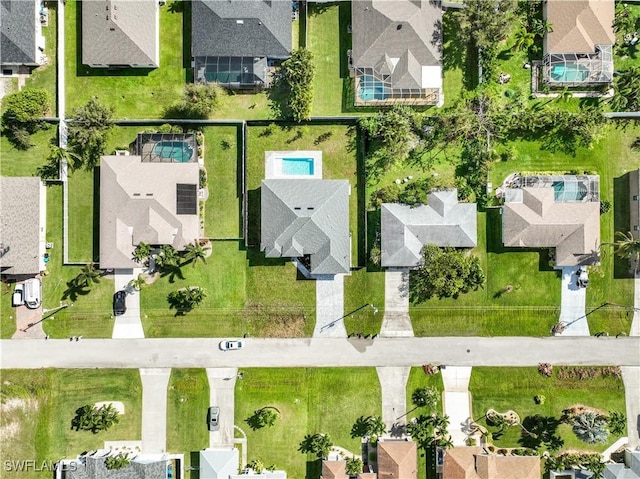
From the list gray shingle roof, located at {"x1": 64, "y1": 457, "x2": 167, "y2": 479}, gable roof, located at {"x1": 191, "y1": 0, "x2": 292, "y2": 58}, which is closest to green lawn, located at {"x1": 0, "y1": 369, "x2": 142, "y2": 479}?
gray shingle roof, located at {"x1": 64, "y1": 457, "x2": 167, "y2": 479}

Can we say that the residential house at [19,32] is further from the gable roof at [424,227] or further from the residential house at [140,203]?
the gable roof at [424,227]

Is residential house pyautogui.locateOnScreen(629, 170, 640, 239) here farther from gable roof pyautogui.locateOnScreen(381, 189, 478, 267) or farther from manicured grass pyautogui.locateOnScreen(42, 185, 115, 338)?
manicured grass pyautogui.locateOnScreen(42, 185, 115, 338)

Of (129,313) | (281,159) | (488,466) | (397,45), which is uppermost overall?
(397,45)

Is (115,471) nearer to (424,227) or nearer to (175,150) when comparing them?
(175,150)

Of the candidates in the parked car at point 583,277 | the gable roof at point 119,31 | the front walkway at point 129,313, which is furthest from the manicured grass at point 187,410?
the parked car at point 583,277

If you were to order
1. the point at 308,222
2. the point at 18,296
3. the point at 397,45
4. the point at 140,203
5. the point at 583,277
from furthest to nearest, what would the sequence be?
the point at 583,277 → the point at 18,296 → the point at 397,45 → the point at 140,203 → the point at 308,222

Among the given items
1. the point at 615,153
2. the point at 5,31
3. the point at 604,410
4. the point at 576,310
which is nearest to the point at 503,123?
the point at 615,153

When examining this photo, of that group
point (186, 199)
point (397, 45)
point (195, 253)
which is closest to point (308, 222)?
point (195, 253)
